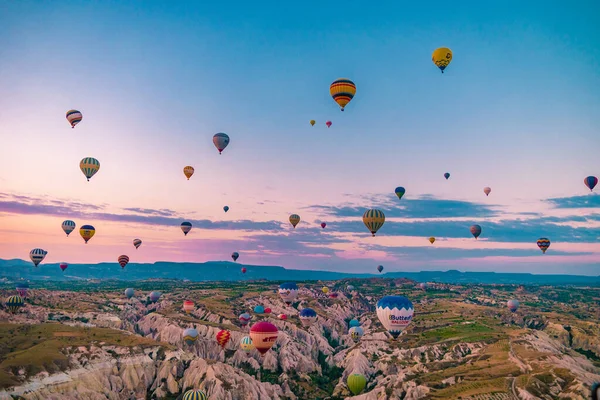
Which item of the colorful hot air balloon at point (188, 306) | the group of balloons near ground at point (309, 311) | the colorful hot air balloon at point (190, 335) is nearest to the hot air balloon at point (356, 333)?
the group of balloons near ground at point (309, 311)

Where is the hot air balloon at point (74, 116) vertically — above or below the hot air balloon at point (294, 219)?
above

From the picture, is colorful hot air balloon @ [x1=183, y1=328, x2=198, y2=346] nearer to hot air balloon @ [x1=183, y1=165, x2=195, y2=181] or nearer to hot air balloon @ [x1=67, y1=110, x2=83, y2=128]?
hot air balloon @ [x1=183, y1=165, x2=195, y2=181]

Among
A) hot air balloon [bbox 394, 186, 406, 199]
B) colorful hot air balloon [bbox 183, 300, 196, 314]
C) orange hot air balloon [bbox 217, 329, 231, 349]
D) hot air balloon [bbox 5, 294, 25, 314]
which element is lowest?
orange hot air balloon [bbox 217, 329, 231, 349]

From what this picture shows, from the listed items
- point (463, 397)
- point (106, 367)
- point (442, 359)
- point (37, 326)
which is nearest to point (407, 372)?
point (442, 359)

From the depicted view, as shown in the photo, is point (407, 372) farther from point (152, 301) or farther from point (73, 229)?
point (152, 301)

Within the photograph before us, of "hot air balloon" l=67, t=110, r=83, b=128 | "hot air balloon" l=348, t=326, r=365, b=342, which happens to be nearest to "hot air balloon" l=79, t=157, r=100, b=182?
"hot air balloon" l=67, t=110, r=83, b=128

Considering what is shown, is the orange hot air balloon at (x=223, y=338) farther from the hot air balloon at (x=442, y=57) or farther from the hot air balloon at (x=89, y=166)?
the hot air balloon at (x=442, y=57)

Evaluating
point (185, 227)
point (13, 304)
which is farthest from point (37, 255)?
point (185, 227)
